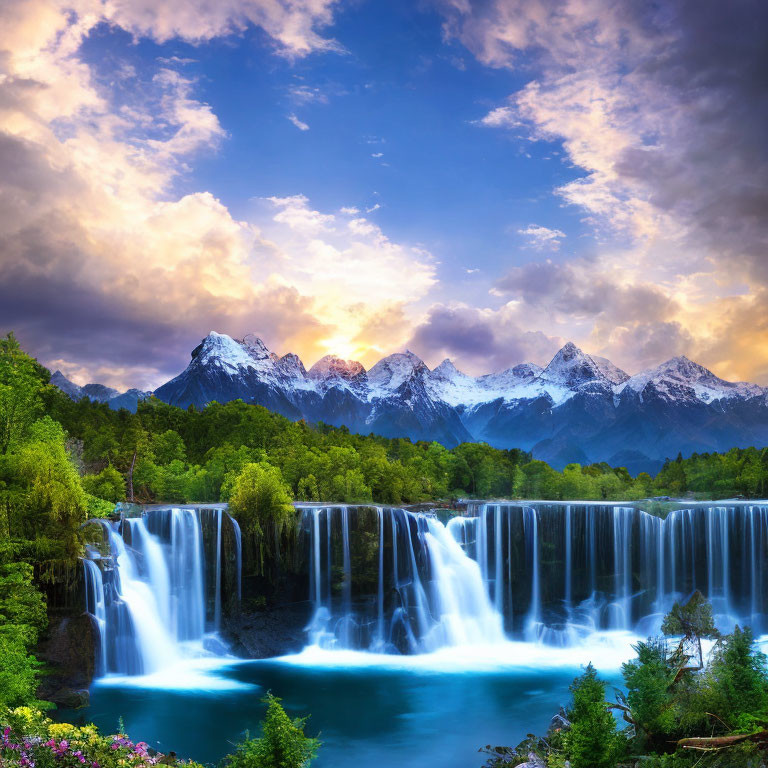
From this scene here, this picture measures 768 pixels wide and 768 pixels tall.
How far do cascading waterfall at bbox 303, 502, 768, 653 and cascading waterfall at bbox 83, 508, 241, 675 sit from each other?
585cm

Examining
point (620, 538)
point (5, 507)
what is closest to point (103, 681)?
point (5, 507)

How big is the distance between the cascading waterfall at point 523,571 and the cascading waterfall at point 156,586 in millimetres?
5851

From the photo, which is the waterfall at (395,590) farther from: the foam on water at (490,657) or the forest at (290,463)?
the forest at (290,463)

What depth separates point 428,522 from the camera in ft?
143

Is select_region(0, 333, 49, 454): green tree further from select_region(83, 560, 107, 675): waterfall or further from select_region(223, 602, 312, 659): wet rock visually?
select_region(223, 602, 312, 659): wet rock

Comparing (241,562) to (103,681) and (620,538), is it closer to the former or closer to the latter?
(103,681)

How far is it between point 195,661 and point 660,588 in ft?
91.1

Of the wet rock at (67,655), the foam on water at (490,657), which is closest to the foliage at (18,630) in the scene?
the wet rock at (67,655)

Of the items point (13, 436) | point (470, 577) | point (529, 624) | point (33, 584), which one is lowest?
point (529, 624)

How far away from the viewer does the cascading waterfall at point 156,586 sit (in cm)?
3322

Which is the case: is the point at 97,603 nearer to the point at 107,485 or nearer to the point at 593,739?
the point at 107,485

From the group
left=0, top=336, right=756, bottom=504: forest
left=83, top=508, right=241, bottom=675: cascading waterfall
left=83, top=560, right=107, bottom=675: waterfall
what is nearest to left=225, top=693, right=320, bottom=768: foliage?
left=83, top=560, right=107, bottom=675: waterfall

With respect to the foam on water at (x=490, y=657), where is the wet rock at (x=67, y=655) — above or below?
above

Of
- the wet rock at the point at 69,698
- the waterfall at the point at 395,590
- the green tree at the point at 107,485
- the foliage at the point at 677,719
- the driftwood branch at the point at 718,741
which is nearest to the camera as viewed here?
the driftwood branch at the point at 718,741
